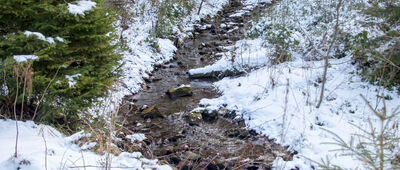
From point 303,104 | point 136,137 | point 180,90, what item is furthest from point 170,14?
point 136,137

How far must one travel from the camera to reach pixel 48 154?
3285 mm

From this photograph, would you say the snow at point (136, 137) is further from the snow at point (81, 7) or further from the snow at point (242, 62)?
the snow at point (242, 62)

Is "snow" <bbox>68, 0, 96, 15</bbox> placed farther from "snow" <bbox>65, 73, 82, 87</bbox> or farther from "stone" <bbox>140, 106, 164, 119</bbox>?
"stone" <bbox>140, 106, 164, 119</bbox>

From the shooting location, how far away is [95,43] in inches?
180

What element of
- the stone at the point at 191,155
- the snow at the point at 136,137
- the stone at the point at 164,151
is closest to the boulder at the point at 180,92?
the snow at the point at 136,137

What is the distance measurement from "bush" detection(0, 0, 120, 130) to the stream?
859mm

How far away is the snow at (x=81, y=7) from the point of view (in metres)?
4.04

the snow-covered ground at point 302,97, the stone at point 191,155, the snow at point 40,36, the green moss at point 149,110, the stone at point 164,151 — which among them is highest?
the snow at point 40,36

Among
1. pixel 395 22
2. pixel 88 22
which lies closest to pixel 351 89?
pixel 395 22

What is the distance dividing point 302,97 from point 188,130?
2.30 metres

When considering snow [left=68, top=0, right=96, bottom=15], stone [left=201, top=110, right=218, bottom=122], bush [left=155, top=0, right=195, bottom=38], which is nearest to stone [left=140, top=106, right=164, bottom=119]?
stone [left=201, top=110, right=218, bottom=122]

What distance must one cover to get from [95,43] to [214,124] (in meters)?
2.74

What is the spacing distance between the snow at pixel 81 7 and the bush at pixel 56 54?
7 cm

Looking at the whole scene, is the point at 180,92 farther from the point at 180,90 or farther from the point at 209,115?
the point at 209,115
